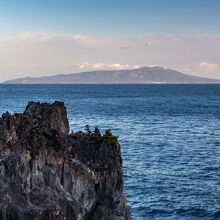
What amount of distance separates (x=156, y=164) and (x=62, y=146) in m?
41.8

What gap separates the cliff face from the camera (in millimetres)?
25469

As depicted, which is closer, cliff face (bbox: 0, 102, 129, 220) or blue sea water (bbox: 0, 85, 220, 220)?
cliff face (bbox: 0, 102, 129, 220)

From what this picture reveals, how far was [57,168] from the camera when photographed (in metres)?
32.6

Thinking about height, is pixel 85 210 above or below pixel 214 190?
above

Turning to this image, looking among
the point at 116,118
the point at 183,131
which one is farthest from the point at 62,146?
the point at 116,118

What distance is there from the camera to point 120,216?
112ft

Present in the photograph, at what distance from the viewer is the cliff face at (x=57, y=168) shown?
25469 millimetres

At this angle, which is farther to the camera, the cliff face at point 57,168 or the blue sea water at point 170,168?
the blue sea water at point 170,168

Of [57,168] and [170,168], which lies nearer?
[57,168]

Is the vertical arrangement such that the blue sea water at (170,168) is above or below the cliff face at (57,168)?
below

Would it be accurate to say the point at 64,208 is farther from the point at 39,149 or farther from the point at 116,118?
the point at 116,118

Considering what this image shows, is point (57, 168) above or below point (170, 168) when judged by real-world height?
above

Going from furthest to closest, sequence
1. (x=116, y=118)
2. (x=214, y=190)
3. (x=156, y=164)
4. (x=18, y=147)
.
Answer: (x=116, y=118) → (x=156, y=164) → (x=214, y=190) → (x=18, y=147)

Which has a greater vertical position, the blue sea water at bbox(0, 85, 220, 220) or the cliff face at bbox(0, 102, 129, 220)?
the cliff face at bbox(0, 102, 129, 220)
